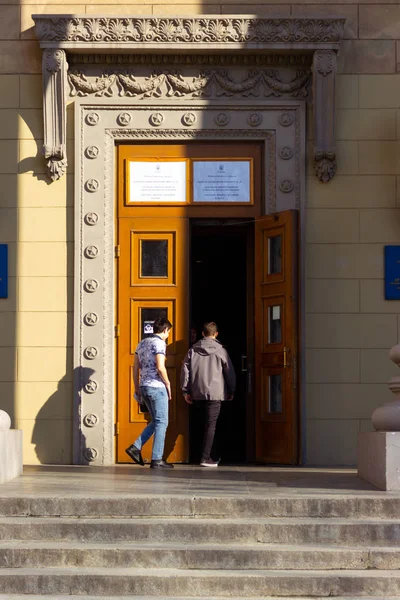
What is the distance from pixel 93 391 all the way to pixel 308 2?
529 cm

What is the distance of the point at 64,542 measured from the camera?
862 centimetres

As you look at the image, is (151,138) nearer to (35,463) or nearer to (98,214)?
(98,214)

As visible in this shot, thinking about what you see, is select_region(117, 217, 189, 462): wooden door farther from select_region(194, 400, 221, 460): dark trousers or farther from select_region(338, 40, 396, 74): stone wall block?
select_region(338, 40, 396, 74): stone wall block

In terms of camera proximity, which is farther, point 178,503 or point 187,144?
point 187,144

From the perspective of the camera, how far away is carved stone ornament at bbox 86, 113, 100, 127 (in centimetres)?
1384

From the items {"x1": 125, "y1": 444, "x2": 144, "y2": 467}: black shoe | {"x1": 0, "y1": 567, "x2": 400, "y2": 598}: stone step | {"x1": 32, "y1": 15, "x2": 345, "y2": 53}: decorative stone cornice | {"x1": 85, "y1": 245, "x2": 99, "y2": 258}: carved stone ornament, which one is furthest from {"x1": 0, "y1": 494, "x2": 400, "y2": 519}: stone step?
{"x1": 32, "y1": 15, "x2": 345, "y2": 53}: decorative stone cornice

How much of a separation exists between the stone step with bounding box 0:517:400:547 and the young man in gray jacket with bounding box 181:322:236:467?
180 inches

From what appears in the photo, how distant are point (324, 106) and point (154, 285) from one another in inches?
115

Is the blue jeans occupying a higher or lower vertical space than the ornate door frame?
lower

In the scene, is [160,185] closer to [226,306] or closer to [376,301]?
[376,301]

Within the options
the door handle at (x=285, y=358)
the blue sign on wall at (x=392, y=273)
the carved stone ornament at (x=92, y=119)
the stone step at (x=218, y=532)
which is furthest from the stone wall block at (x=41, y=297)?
the stone step at (x=218, y=532)

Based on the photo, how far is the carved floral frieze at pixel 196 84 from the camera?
13.8 metres

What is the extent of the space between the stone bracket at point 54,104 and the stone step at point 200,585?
22.0ft

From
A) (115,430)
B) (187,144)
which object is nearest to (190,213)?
(187,144)
